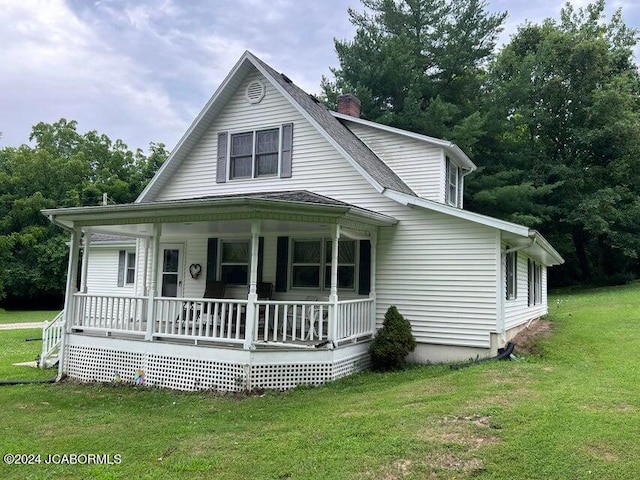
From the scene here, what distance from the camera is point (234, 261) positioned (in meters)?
11.7

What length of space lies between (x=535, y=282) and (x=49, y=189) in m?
32.7

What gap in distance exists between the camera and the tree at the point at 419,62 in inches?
865

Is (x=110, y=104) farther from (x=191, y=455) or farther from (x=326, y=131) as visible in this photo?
(x=191, y=455)

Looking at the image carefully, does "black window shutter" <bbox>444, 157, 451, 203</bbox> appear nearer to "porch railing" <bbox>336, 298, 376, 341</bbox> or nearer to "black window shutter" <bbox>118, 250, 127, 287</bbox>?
"porch railing" <bbox>336, 298, 376, 341</bbox>

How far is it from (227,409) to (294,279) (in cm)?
453

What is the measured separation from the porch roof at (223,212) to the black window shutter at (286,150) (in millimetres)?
1765

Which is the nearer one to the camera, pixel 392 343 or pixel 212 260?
pixel 392 343

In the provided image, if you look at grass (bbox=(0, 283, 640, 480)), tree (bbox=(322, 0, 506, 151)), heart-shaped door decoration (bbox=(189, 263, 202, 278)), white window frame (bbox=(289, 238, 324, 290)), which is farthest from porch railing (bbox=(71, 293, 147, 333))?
tree (bbox=(322, 0, 506, 151))

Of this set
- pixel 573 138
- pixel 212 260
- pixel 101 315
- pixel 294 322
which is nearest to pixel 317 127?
pixel 212 260

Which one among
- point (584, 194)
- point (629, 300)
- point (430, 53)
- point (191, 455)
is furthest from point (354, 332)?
point (584, 194)

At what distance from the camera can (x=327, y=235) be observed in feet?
35.2

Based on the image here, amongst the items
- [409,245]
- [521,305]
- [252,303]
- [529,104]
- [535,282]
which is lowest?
[521,305]

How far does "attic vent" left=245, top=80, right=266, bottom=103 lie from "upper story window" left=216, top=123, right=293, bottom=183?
0.80m

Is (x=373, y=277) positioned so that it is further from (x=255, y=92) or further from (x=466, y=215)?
(x=255, y=92)
